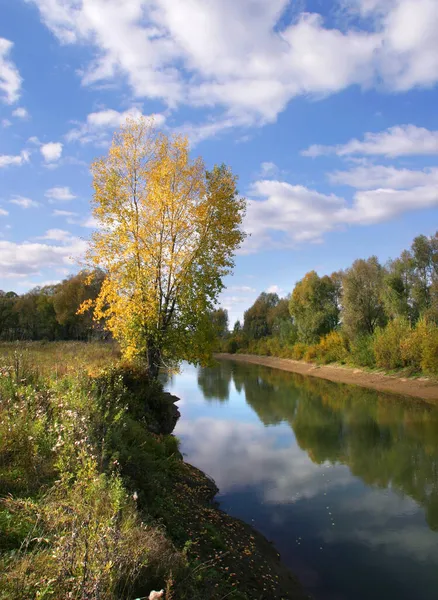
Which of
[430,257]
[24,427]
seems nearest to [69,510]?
[24,427]

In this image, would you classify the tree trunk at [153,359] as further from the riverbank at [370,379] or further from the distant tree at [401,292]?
the distant tree at [401,292]

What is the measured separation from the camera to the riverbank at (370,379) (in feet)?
105

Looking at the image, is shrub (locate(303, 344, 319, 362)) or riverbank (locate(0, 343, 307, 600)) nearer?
riverbank (locate(0, 343, 307, 600))

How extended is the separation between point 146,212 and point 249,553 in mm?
11111

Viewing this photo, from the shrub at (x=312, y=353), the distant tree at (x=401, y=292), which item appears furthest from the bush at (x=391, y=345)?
the shrub at (x=312, y=353)

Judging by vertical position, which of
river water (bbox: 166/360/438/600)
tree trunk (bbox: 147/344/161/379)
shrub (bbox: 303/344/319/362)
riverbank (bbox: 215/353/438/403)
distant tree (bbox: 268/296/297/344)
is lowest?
river water (bbox: 166/360/438/600)

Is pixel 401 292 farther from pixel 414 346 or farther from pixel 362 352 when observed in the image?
pixel 414 346

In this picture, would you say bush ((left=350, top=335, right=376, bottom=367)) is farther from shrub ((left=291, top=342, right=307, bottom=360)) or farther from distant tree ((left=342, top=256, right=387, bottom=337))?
shrub ((left=291, top=342, right=307, bottom=360))

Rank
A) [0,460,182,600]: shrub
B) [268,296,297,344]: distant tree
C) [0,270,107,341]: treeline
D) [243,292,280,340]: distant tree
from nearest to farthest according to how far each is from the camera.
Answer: [0,460,182,600]: shrub
[0,270,107,341]: treeline
[268,296,297,344]: distant tree
[243,292,280,340]: distant tree

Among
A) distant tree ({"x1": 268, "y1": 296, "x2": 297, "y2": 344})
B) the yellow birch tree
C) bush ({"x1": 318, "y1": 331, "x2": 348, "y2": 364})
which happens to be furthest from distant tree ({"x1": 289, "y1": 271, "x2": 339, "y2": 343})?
the yellow birch tree

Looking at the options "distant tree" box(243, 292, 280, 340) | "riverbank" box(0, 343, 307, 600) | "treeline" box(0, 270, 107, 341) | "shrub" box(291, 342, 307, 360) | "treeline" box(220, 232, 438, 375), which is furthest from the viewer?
"distant tree" box(243, 292, 280, 340)

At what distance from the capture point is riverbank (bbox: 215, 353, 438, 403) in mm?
31914

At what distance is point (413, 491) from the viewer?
1273 centimetres

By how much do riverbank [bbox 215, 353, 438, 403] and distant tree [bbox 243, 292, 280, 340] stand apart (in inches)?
975
